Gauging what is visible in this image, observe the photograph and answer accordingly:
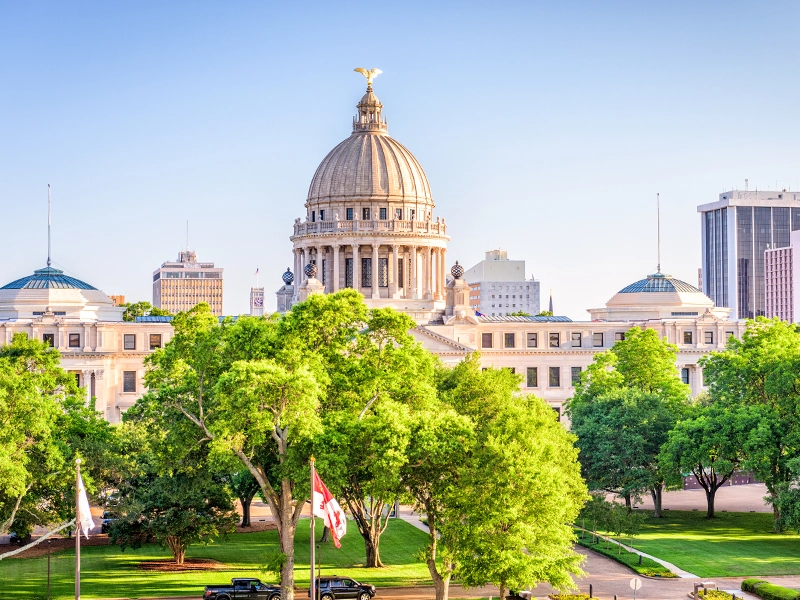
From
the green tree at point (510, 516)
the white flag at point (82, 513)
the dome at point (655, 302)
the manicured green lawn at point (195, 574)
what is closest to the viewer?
the white flag at point (82, 513)

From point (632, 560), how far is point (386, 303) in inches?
3690

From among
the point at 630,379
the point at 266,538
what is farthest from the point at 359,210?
the point at 266,538

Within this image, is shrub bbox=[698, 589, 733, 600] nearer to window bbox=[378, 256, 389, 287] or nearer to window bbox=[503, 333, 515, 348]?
window bbox=[503, 333, 515, 348]

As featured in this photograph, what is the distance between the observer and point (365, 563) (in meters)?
91.4

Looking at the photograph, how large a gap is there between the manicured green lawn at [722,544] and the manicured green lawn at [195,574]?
54.0 ft

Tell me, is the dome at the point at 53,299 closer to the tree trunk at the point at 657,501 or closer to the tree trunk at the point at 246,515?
the tree trunk at the point at 246,515

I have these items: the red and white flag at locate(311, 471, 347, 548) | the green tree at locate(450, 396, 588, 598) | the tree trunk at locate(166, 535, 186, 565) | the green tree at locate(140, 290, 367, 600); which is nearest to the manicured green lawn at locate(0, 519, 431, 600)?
the tree trunk at locate(166, 535, 186, 565)

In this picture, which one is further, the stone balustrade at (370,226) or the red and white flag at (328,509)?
the stone balustrade at (370,226)

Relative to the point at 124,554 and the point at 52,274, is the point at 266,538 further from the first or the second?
the point at 52,274

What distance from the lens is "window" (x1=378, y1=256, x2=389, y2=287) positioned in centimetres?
18750

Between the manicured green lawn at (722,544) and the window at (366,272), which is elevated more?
the window at (366,272)

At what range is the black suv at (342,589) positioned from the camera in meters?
77.2

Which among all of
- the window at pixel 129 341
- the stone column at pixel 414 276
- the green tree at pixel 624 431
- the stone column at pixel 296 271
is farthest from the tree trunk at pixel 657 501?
the stone column at pixel 296 271

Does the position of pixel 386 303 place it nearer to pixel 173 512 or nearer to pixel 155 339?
pixel 155 339
